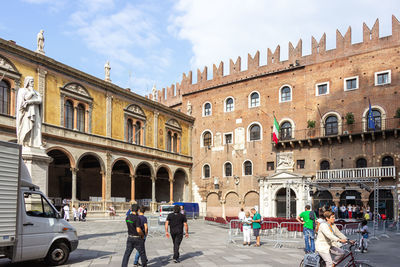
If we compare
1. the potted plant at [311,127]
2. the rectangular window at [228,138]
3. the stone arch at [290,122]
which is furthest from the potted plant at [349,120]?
the rectangular window at [228,138]

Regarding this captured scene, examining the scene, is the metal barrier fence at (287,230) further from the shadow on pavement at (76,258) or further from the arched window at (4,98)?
the arched window at (4,98)

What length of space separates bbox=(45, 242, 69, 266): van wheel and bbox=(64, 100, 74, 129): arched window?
16.4m

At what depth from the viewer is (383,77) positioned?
2669cm

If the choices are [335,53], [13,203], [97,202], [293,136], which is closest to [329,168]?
[293,136]

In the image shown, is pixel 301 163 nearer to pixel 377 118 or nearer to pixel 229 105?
pixel 377 118


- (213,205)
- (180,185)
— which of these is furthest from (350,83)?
(180,185)

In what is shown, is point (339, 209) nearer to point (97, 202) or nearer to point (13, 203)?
point (97, 202)

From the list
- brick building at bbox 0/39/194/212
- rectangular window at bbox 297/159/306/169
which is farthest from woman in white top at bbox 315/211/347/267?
rectangular window at bbox 297/159/306/169

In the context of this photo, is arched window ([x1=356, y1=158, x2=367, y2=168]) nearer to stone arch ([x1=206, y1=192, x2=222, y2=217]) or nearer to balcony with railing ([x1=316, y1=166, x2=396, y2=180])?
balcony with railing ([x1=316, y1=166, x2=396, y2=180])

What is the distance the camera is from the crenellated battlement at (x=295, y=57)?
2719cm

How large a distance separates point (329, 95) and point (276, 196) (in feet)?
28.3

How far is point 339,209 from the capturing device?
2541cm

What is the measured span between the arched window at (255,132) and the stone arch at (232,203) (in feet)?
16.1

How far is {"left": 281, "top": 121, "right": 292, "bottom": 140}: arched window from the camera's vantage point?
Result: 100ft
